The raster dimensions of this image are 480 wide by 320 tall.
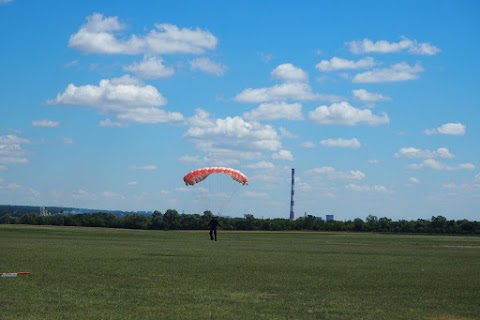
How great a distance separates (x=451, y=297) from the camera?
18.1m

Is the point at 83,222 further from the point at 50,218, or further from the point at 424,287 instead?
the point at 424,287

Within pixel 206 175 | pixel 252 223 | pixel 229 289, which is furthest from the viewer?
pixel 252 223

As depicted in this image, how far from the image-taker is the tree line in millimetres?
98144

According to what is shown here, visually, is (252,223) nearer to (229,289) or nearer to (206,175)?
(206,175)

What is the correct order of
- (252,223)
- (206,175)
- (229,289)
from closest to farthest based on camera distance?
(229,289)
(206,175)
(252,223)

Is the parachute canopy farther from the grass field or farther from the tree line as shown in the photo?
the tree line

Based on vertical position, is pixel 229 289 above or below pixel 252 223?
below

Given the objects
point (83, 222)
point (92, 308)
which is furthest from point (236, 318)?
point (83, 222)

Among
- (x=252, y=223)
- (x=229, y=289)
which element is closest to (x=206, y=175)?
(x=229, y=289)

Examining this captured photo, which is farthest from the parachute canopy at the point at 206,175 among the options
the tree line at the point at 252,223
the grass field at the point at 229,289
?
the tree line at the point at 252,223

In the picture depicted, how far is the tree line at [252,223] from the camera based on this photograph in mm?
98144

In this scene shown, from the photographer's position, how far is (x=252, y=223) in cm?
10325

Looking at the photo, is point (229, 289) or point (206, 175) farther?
point (206, 175)

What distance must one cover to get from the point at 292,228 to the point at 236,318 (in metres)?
89.3
